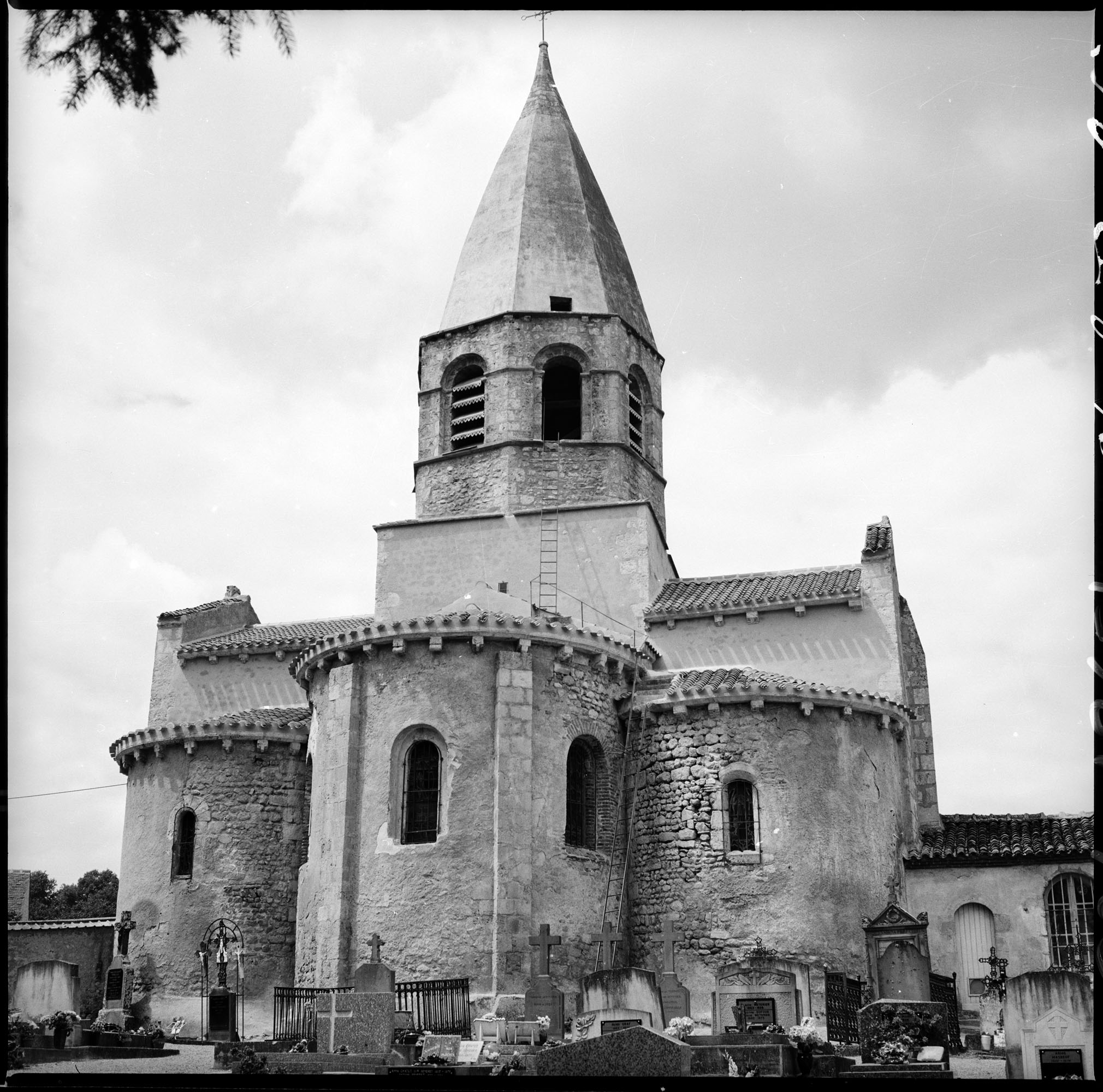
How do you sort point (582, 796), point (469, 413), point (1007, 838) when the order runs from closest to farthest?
point (582, 796)
point (1007, 838)
point (469, 413)

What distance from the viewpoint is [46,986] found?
23.6 meters

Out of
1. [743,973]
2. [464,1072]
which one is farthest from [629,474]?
[464,1072]

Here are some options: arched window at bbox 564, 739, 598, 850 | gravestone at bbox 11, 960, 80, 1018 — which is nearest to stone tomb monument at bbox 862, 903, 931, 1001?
arched window at bbox 564, 739, 598, 850

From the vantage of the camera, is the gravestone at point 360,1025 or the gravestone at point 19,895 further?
the gravestone at point 19,895

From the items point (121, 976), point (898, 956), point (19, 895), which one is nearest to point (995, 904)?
point (898, 956)

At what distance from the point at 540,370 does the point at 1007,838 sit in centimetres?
1476

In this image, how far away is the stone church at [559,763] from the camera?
80.5ft

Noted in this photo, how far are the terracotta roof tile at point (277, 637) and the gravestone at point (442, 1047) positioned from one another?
14.0m

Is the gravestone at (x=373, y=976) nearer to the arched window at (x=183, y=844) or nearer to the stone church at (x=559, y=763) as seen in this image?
the stone church at (x=559, y=763)

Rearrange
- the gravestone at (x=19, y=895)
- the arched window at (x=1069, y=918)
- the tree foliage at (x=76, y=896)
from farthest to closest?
the tree foliage at (x=76, y=896)
the gravestone at (x=19, y=895)
the arched window at (x=1069, y=918)

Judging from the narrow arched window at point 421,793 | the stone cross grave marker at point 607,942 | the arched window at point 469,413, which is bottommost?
the stone cross grave marker at point 607,942

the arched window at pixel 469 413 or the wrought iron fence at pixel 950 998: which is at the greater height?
the arched window at pixel 469 413

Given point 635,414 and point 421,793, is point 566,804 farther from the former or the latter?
point 635,414

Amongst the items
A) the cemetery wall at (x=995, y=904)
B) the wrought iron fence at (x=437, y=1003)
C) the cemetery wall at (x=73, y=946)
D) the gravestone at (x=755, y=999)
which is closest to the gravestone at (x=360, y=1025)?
the wrought iron fence at (x=437, y=1003)
